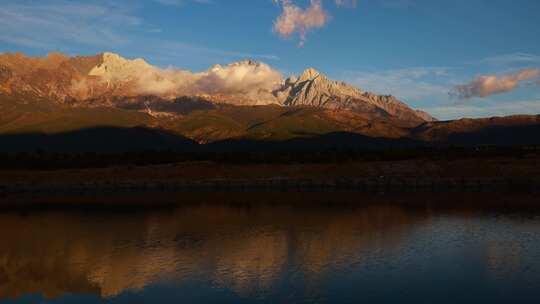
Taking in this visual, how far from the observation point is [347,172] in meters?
→ 117

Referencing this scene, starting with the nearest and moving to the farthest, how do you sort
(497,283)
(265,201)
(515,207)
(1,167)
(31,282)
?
1. (497,283)
2. (31,282)
3. (515,207)
4. (265,201)
5. (1,167)

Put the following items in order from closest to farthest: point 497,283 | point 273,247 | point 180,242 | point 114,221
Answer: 1. point 497,283
2. point 273,247
3. point 180,242
4. point 114,221

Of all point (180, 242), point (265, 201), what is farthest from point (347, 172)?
point (180, 242)

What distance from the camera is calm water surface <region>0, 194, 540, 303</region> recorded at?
2884 cm

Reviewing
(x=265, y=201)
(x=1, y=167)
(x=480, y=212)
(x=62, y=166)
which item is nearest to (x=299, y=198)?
(x=265, y=201)

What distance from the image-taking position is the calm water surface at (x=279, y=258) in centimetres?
2884

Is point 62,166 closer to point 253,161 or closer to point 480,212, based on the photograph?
point 253,161

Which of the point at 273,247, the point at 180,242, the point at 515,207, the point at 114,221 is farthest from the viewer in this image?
the point at 515,207

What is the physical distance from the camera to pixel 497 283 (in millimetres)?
30000

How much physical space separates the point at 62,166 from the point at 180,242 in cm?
10215

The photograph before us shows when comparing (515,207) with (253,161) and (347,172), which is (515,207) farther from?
(253,161)

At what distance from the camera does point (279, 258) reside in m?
37.4

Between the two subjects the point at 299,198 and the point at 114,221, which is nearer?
the point at 114,221

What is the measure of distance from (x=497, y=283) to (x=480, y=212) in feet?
109
